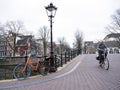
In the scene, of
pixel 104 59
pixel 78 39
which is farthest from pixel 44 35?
pixel 104 59

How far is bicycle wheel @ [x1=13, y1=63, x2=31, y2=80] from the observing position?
29.9ft

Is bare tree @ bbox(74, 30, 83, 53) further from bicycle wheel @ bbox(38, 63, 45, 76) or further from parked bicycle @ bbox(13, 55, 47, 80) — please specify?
parked bicycle @ bbox(13, 55, 47, 80)

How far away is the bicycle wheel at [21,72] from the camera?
9117 millimetres

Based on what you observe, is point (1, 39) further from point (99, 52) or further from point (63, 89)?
point (63, 89)

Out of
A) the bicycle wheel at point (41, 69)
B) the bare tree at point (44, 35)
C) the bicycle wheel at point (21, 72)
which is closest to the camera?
the bicycle wheel at point (21, 72)

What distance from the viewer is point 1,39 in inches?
2191

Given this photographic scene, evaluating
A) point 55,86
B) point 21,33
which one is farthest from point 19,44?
point 55,86

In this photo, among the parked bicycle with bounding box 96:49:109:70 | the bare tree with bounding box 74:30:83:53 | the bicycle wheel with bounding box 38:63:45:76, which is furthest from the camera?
the bare tree with bounding box 74:30:83:53

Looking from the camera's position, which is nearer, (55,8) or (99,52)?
(55,8)

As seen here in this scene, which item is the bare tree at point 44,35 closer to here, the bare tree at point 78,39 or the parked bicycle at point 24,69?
the bare tree at point 78,39

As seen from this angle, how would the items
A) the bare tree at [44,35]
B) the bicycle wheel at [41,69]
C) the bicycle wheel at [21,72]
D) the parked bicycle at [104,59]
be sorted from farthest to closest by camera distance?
the bare tree at [44,35] → the parked bicycle at [104,59] → the bicycle wheel at [41,69] → the bicycle wheel at [21,72]

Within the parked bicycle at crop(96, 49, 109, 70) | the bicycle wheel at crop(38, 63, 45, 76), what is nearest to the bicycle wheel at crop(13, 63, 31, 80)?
the bicycle wheel at crop(38, 63, 45, 76)

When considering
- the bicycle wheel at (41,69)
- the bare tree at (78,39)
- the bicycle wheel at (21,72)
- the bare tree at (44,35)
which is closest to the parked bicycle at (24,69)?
the bicycle wheel at (21,72)

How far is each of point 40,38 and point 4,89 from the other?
248ft
